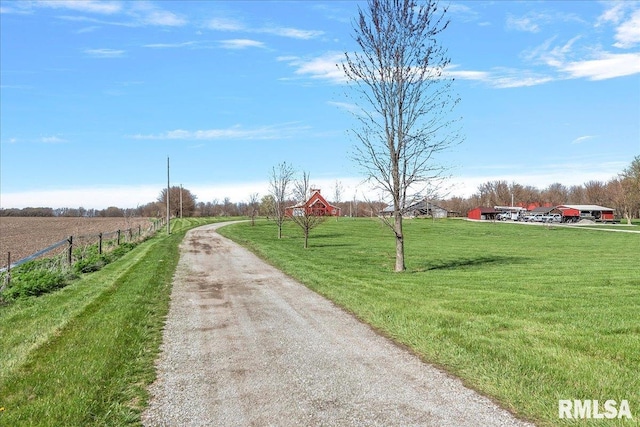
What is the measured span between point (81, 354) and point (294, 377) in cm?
341

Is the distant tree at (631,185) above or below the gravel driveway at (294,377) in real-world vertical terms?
above

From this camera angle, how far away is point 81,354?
655 cm

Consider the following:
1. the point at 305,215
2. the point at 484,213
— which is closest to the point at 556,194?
the point at 484,213

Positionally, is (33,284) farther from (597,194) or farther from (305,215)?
(597,194)

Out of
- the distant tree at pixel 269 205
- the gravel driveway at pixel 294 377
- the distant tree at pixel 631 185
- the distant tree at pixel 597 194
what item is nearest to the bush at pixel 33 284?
the gravel driveway at pixel 294 377

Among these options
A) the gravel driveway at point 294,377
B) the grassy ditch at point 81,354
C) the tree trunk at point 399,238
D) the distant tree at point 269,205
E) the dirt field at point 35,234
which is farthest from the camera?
the distant tree at point 269,205

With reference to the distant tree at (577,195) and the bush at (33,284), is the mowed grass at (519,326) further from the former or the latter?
the distant tree at (577,195)

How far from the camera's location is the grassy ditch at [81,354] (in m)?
4.64

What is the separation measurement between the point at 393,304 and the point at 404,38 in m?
9.86

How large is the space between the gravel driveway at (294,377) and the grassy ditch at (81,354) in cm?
35

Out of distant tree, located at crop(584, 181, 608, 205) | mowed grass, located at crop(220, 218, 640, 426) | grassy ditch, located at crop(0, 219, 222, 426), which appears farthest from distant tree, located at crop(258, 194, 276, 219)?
distant tree, located at crop(584, 181, 608, 205)

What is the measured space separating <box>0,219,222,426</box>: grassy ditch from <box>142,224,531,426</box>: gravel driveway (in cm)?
35

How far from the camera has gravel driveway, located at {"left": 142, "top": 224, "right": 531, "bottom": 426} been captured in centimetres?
445

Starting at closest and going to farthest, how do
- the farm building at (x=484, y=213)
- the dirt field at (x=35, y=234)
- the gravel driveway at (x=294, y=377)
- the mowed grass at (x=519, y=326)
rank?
the gravel driveway at (x=294, y=377) → the mowed grass at (x=519, y=326) → the dirt field at (x=35, y=234) → the farm building at (x=484, y=213)
